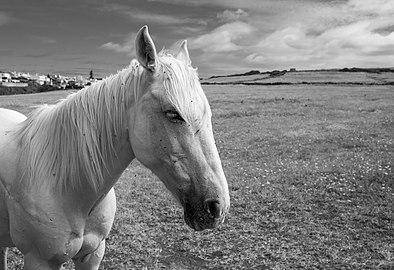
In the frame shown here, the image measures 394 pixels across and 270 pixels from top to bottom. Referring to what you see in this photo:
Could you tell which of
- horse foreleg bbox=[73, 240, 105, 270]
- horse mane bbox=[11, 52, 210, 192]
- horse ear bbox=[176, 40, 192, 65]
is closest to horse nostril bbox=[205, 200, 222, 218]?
horse mane bbox=[11, 52, 210, 192]

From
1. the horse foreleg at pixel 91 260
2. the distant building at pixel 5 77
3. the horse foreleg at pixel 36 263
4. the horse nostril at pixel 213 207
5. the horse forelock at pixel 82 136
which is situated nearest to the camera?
the horse nostril at pixel 213 207

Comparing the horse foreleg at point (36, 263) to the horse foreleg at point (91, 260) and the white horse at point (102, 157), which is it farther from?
the horse foreleg at point (91, 260)

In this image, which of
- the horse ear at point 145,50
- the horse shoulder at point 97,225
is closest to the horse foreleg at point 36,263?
the horse shoulder at point 97,225

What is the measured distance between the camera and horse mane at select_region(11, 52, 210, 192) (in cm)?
229

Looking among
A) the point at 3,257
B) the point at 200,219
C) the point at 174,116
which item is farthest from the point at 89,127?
Answer: the point at 3,257

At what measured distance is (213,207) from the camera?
2133mm

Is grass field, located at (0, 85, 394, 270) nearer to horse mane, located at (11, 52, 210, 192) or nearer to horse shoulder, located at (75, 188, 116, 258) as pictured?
horse shoulder, located at (75, 188, 116, 258)

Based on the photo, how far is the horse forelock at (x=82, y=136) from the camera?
97.2 inches

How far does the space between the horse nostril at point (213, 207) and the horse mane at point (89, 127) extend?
571mm

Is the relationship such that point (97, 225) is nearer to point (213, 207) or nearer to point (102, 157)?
point (102, 157)

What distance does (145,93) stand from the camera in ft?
7.59

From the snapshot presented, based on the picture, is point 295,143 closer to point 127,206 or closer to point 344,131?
point 344,131

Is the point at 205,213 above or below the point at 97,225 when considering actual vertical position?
above

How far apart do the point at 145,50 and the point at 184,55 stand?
0.45 metres
